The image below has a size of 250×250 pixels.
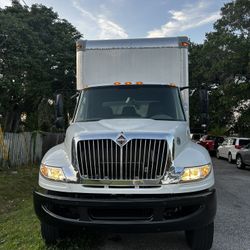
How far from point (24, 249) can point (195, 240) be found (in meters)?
2.34

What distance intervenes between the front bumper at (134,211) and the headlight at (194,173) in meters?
0.19

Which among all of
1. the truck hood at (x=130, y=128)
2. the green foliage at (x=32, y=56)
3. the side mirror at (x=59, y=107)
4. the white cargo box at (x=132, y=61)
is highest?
the green foliage at (x=32, y=56)

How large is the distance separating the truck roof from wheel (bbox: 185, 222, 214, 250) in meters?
4.07

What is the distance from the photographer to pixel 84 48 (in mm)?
7648

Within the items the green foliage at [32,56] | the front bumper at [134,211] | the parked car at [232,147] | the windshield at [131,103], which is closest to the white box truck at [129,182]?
the front bumper at [134,211]

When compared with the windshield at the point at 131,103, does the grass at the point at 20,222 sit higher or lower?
lower

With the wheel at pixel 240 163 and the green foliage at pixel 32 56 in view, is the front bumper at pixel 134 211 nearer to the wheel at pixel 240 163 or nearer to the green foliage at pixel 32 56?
the wheel at pixel 240 163

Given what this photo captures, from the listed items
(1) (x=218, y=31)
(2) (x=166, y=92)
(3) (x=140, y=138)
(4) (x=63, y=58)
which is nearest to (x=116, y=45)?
(2) (x=166, y=92)

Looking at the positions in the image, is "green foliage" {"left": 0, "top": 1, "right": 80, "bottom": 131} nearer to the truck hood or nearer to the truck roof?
the truck roof

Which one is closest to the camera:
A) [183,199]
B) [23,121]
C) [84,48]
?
[183,199]

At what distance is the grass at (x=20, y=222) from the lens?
5.20 metres

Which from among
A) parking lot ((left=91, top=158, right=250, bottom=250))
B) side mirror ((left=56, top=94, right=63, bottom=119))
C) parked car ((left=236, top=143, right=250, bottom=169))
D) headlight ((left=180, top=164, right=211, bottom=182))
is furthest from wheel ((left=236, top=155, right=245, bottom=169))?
headlight ((left=180, top=164, right=211, bottom=182))

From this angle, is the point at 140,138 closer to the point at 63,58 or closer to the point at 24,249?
the point at 24,249

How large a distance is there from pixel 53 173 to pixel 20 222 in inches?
98.8
